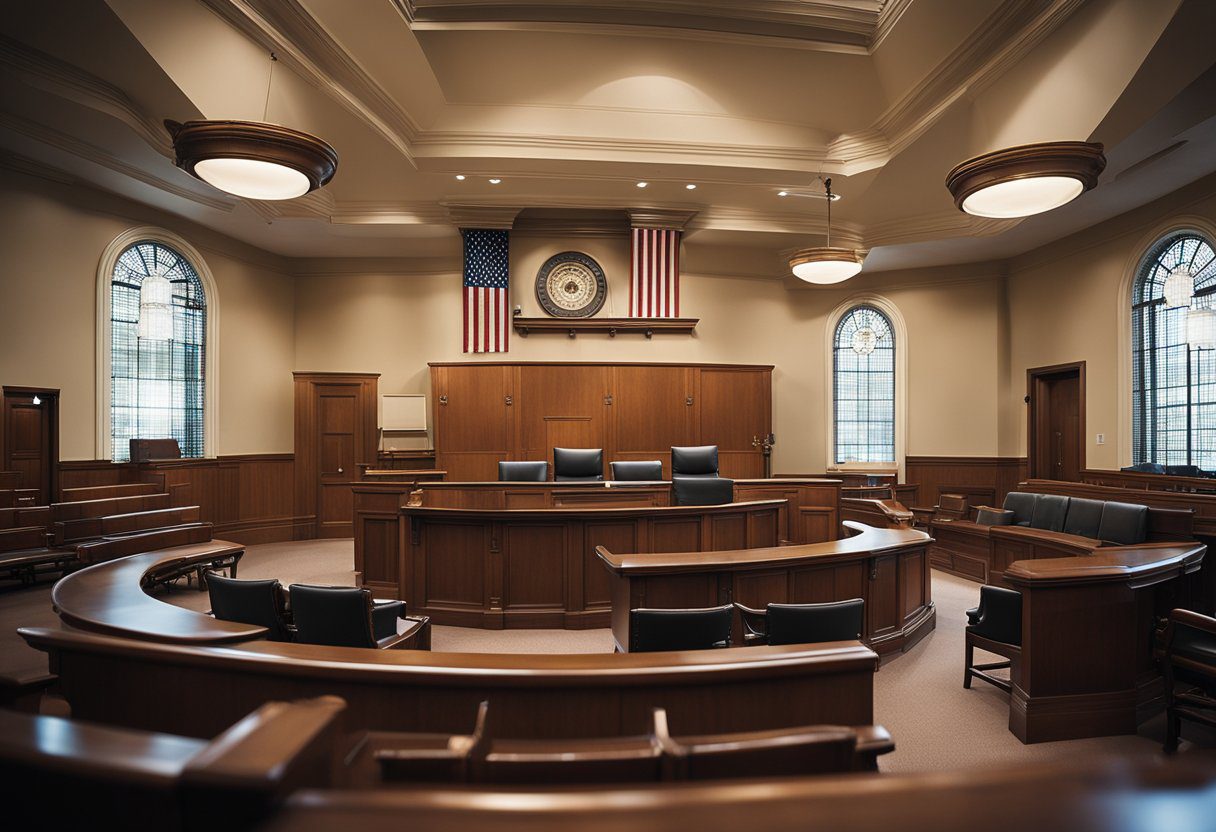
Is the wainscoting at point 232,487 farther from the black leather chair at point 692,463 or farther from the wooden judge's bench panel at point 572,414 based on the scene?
the black leather chair at point 692,463

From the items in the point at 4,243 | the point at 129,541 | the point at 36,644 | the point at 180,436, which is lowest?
the point at 129,541

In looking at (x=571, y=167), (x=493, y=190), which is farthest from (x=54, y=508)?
(x=571, y=167)

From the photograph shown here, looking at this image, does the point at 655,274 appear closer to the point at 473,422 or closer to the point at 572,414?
the point at 572,414

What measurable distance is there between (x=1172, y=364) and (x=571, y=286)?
799 cm

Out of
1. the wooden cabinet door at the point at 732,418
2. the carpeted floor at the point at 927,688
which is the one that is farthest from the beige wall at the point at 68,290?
the wooden cabinet door at the point at 732,418

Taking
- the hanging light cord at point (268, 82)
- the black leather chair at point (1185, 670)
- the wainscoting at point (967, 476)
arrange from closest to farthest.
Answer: the black leather chair at point (1185, 670), the hanging light cord at point (268, 82), the wainscoting at point (967, 476)

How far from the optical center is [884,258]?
10305 mm

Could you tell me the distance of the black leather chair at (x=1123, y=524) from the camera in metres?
5.40

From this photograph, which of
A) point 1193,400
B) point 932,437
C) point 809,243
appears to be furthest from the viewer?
point 932,437

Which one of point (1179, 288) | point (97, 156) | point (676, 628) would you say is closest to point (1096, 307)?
point (1179, 288)

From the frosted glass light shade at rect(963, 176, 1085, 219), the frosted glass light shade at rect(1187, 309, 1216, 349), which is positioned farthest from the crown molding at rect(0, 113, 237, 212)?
the frosted glass light shade at rect(1187, 309, 1216, 349)

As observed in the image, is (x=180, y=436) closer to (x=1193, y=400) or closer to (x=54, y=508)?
(x=54, y=508)

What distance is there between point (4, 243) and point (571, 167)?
6193mm

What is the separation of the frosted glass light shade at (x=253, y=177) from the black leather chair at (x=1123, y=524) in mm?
7551
